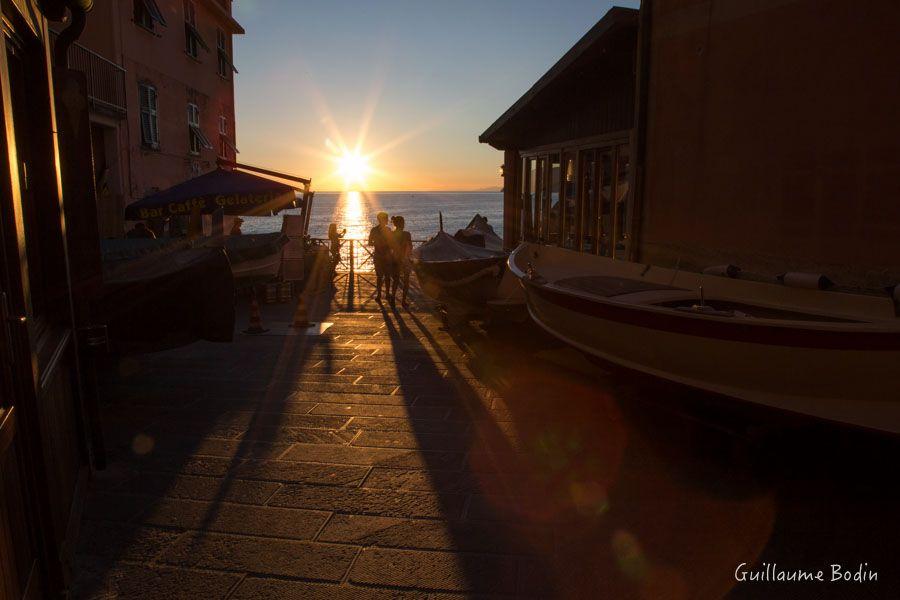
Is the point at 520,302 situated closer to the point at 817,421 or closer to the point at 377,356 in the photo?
the point at 377,356

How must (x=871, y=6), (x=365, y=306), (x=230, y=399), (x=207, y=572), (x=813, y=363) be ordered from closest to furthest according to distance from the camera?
(x=207, y=572), (x=813, y=363), (x=871, y=6), (x=230, y=399), (x=365, y=306)

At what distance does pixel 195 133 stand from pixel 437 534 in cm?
2050

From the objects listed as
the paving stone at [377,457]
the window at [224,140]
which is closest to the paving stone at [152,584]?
the paving stone at [377,457]

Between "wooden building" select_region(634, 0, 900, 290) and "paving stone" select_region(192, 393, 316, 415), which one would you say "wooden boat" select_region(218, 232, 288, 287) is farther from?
"wooden building" select_region(634, 0, 900, 290)

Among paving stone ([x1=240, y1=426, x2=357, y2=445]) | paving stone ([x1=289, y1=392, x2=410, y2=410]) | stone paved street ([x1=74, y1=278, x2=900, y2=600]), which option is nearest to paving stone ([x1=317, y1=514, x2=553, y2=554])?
stone paved street ([x1=74, y1=278, x2=900, y2=600])

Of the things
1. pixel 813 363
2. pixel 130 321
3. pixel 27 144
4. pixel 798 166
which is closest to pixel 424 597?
pixel 813 363

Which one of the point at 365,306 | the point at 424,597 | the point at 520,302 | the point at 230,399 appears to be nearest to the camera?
the point at 424,597

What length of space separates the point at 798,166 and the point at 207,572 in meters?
6.74

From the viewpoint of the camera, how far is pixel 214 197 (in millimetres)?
11602

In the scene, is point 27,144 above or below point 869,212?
above

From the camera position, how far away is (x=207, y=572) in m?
3.42

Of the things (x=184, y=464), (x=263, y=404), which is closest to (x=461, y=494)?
(x=184, y=464)

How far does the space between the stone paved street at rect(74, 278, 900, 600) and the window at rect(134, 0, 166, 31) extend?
13590 mm

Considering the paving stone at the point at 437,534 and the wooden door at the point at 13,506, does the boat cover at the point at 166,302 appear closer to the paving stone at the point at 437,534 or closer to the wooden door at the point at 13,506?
the paving stone at the point at 437,534
